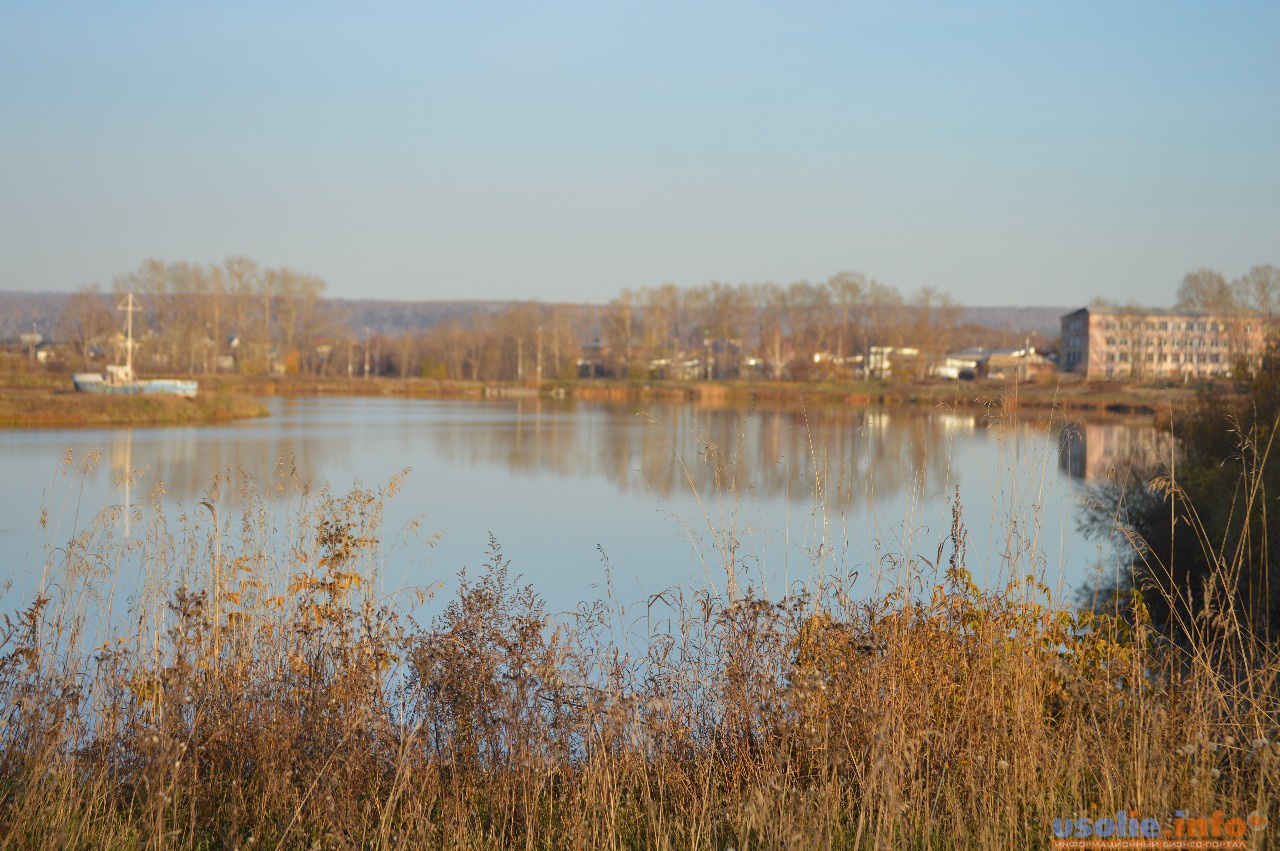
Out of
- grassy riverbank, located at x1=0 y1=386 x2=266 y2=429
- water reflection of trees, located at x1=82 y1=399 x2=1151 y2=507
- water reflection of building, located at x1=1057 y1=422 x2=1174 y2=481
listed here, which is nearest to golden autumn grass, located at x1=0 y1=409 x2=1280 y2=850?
water reflection of trees, located at x1=82 y1=399 x2=1151 y2=507

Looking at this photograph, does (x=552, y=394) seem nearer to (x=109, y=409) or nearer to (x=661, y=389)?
(x=661, y=389)

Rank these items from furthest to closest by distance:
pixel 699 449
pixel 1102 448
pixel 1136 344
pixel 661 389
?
pixel 1136 344 → pixel 661 389 → pixel 1102 448 → pixel 699 449

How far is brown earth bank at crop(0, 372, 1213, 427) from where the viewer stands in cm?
2902

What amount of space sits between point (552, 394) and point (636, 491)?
5128 cm

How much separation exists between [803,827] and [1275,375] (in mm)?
10731

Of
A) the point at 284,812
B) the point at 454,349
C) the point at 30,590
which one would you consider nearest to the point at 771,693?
the point at 284,812

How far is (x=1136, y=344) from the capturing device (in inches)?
2635

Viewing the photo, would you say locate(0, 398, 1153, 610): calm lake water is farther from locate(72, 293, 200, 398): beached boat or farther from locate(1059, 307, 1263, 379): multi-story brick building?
locate(1059, 307, 1263, 379): multi-story brick building

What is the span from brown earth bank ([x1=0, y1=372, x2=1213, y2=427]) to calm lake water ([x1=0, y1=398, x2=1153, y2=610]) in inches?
27.2

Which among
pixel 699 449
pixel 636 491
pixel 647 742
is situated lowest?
pixel 636 491

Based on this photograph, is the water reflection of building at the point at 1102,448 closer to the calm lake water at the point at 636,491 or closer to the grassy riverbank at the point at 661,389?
the calm lake water at the point at 636,491

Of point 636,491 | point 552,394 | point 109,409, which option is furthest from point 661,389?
point 636,491

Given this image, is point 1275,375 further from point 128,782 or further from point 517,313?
point 517,313

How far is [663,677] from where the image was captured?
4.54 metres
